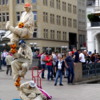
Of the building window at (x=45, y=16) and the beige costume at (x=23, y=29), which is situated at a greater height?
the building window at (x=45, y=16)

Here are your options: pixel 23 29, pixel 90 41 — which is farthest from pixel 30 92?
pixel 90 41

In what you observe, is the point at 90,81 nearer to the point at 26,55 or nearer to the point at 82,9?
the point at 26,55

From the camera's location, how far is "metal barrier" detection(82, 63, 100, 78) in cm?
2441

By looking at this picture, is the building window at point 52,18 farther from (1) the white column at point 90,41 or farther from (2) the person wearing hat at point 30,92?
(2) the person wearing hat at point 30,92

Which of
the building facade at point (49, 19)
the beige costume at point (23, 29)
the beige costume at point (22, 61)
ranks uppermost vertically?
the building facade at point (49, 19)

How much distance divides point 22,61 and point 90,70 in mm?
11083

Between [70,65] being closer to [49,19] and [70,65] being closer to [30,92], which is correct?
[30,92]

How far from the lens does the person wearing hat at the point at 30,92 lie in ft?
45.2

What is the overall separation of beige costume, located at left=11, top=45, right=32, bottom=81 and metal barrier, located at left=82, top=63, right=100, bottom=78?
31.3ft

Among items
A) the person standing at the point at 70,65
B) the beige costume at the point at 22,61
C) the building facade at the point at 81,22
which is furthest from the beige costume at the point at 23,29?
the building facade at the point at 81,22

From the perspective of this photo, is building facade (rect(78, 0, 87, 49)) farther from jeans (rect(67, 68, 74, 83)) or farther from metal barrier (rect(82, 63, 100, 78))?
jeans (rect(67, 68, 74, 83))

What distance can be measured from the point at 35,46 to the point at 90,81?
40797 mm

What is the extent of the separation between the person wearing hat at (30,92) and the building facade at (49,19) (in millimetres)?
50890

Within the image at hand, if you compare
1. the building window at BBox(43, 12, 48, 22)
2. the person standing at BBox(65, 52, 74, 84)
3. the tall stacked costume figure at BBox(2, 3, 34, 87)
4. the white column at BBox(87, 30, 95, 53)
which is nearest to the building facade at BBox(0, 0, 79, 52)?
the building window at BBox(43, 12, 48, 22)
